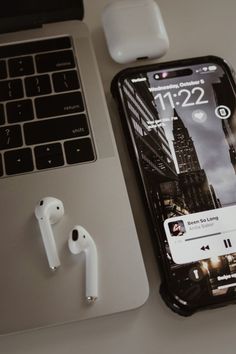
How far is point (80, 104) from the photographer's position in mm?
436

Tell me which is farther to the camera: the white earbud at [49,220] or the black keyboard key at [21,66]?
the black keyboard key at [21,66]

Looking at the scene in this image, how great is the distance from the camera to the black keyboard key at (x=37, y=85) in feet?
1.44

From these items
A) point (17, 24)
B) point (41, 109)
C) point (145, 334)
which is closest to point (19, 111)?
point (41, 109)

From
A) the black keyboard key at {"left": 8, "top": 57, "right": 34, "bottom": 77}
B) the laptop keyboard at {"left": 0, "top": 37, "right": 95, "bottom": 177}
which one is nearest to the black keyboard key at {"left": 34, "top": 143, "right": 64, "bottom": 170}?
the laptop keyboard at {"left": 0, "top": 37, "right": 95, "bottom": 177}

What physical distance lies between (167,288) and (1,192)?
0.59 feet

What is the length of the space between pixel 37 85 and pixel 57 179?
119mm

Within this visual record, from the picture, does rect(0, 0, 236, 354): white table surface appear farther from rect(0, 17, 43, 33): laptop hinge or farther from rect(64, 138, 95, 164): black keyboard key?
rect(0, 17, 43, 33): laptop hinge

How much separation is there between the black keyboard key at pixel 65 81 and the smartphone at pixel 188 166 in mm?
45

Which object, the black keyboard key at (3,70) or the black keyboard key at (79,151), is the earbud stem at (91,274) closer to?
the black keyboard key at (79,151)

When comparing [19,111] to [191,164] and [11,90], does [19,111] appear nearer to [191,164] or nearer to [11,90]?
[11,90]

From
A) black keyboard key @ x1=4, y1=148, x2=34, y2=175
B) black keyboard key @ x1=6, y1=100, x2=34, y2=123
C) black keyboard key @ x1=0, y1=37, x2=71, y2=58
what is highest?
black keyboard key @ x1=0, y1=37, x2=71, y2=58

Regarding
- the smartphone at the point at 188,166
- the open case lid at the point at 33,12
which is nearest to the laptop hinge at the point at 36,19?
the open case lid at the point at 33,12

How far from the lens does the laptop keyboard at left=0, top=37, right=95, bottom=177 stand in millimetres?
405

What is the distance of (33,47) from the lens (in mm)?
472
